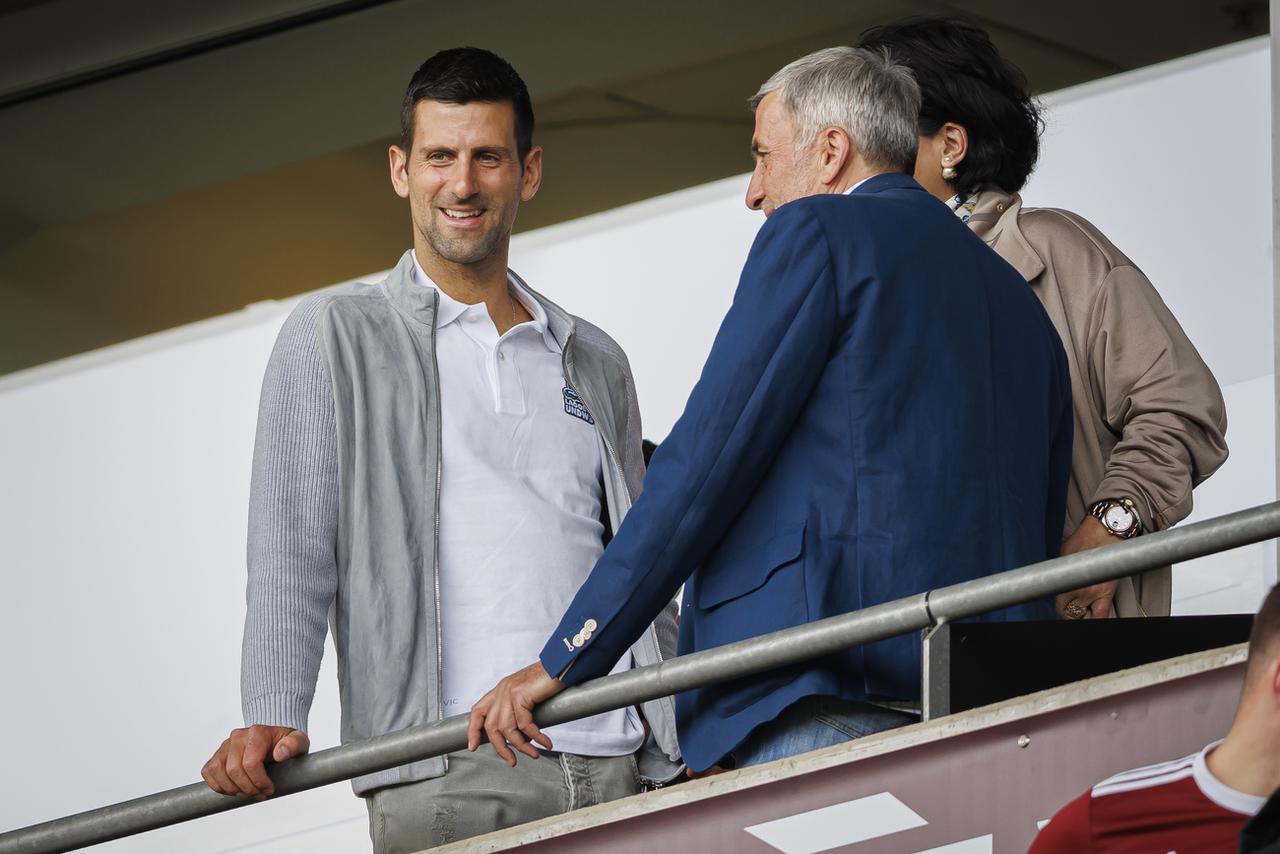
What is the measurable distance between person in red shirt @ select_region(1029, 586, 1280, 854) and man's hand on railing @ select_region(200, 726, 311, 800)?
1.04 metres

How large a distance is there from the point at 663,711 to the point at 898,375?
77 centimetres

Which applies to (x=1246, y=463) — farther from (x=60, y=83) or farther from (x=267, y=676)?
(x=60, y=83)

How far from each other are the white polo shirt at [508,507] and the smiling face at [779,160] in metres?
0.53

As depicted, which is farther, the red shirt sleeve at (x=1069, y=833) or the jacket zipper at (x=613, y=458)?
the jacket zipper at (x=613, y=458)

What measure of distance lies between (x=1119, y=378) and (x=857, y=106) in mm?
750

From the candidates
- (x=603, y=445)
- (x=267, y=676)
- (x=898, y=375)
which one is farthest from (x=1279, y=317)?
(x=267, y=676)

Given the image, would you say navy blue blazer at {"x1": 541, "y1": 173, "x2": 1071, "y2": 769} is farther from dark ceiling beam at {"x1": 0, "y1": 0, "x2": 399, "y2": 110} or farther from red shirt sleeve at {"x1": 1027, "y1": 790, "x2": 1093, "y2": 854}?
dark ceiling beam at {"x1": 0, "y1": 0, "x2": 399, "y2": 110}

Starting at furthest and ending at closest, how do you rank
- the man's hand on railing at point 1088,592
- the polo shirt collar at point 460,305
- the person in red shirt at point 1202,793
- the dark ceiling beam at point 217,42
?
the dark ceiling beam at point 217,42 < the polo shirt collar at point 460,305 < the man's hand on railing at point 1088,592 < the person in red shirt at point 1202,793

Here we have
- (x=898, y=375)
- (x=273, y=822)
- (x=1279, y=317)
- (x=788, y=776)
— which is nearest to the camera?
(x=788, y=776)

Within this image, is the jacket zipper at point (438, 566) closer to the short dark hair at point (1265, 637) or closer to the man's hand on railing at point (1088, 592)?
the man's hand on railing at point (1088, 592)

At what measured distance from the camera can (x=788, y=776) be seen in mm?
2062

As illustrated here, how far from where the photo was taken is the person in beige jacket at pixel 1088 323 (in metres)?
2.78

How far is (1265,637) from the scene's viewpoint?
1.81 metres

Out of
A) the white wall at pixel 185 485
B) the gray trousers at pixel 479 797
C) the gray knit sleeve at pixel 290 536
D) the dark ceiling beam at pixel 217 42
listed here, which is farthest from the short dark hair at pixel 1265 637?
the dark ceiling beam at pixel 217 42
